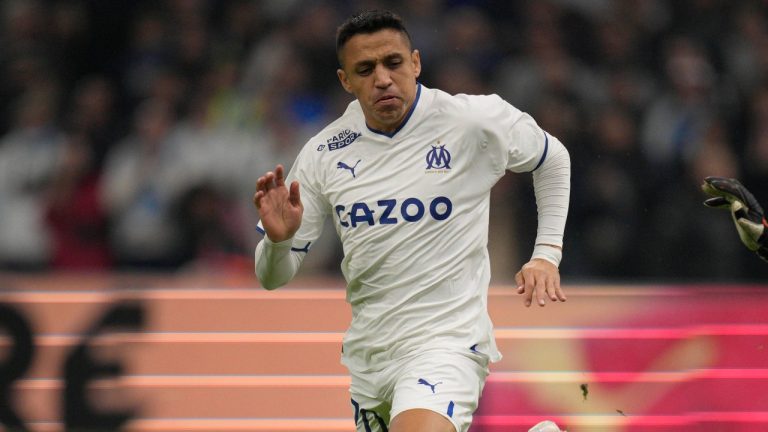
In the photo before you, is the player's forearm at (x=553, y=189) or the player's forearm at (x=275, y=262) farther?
the player's forearm at (x=553, y=189)

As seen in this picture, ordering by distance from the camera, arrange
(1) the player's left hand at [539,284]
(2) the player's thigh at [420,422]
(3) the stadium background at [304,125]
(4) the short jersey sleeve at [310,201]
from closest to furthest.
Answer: (2) the player's thigh at [420,422] → (1) the player's left hand at [539,284] → (4) the short jersey sleeve at [310,201] → (3) the stadium background at [304,125]

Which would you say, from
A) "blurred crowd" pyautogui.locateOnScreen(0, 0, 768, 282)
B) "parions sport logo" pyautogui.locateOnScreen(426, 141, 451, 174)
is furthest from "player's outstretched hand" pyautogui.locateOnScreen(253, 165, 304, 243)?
"blurred crowd" pyautogui.locateOnScreen(0, 0, 768, 282)

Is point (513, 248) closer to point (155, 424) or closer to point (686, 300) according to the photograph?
point (686, 300)

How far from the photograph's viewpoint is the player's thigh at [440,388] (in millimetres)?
3582

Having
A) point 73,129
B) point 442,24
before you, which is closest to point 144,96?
point 73,129

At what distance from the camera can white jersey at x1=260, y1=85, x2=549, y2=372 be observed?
12.5 ft

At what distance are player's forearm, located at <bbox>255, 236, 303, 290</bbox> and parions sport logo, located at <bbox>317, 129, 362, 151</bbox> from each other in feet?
1.24

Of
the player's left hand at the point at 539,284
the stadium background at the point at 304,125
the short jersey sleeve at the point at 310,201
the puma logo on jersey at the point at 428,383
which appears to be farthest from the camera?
the stadium background at the point at 304,125

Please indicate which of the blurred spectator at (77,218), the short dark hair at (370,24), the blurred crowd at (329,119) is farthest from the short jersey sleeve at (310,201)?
the blurred spectator at (77,218)

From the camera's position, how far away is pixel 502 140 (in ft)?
12.9

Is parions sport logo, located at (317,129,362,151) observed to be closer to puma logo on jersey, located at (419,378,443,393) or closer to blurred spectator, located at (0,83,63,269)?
puma logo on jersey, located at (419,378,443,393)

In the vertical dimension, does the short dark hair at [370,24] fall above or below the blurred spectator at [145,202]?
above

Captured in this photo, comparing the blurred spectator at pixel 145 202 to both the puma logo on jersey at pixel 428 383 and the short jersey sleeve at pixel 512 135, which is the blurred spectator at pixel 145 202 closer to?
the short jersey sleeve at pixel 512 135

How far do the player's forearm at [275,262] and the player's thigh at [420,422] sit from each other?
640 mm
